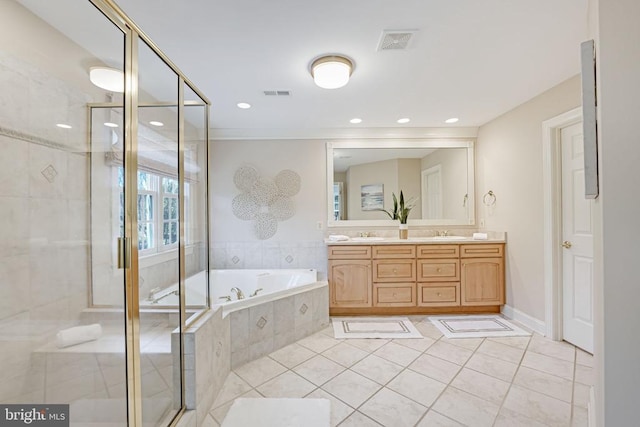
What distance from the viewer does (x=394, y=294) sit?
3146 mm

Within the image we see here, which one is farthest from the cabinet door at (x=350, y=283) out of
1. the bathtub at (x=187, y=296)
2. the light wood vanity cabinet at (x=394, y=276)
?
the bathtub at (x=187, y=296)

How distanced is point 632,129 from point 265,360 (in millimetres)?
2568

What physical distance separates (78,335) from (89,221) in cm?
68

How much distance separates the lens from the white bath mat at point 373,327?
8.81 feet

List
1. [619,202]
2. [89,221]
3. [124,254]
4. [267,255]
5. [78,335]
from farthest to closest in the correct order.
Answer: [267,255], [89,221], [78,335], [124,254], [619,202]

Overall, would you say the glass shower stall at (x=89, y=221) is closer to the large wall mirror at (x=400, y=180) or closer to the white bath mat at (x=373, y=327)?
the white bath mat at (x=373, y=327)

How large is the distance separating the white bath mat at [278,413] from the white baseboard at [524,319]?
2.41 meters

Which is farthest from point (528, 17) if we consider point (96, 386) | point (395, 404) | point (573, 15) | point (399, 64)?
point (96, 386)

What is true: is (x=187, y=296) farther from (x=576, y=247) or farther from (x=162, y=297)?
(x=576, y=247)

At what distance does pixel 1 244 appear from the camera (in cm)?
124

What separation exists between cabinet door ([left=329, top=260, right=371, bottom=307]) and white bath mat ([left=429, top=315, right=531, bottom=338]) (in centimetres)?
86

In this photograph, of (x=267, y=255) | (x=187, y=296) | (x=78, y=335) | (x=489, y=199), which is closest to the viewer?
(x=78, y=335)

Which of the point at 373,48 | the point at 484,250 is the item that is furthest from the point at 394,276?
the point at 373,48

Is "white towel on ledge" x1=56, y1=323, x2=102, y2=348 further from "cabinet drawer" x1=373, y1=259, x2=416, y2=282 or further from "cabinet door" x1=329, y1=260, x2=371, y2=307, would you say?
"cabinet drawer" x1=373, y1=259, x2=416, y2=282
